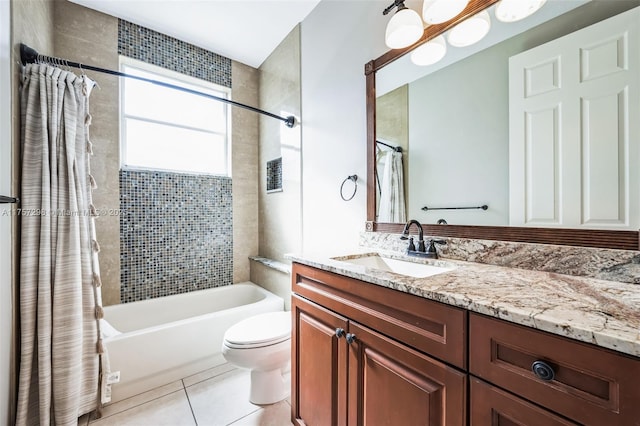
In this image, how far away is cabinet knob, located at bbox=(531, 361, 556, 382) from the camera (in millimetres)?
511

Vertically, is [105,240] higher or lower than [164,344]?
higher

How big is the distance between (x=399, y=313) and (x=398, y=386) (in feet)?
0.75

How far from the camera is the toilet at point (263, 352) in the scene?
56.2 inches

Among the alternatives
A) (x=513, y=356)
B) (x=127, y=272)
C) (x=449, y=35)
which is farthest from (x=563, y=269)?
(x=127, y=272)

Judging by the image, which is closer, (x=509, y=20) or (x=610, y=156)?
(x=610, y=156)

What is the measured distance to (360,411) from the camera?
940 millimetres

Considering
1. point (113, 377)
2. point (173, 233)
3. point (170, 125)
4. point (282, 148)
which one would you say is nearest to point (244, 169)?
point (282, 148)

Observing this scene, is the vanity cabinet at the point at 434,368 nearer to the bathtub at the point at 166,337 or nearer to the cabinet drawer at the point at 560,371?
the cabinet drawer at the point at 560,371

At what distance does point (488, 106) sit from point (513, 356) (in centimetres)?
98

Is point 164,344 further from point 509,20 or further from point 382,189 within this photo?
point 509,20

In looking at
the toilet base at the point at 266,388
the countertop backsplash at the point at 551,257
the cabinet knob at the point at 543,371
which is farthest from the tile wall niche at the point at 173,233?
the cabinet knob at the point at 543,371

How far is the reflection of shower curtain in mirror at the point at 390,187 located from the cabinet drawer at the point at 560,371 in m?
0.85

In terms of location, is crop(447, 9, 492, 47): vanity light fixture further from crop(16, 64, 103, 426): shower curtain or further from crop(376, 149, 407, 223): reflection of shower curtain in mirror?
crop(16, 64, 103, 426): shower curtain

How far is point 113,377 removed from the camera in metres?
1.55
